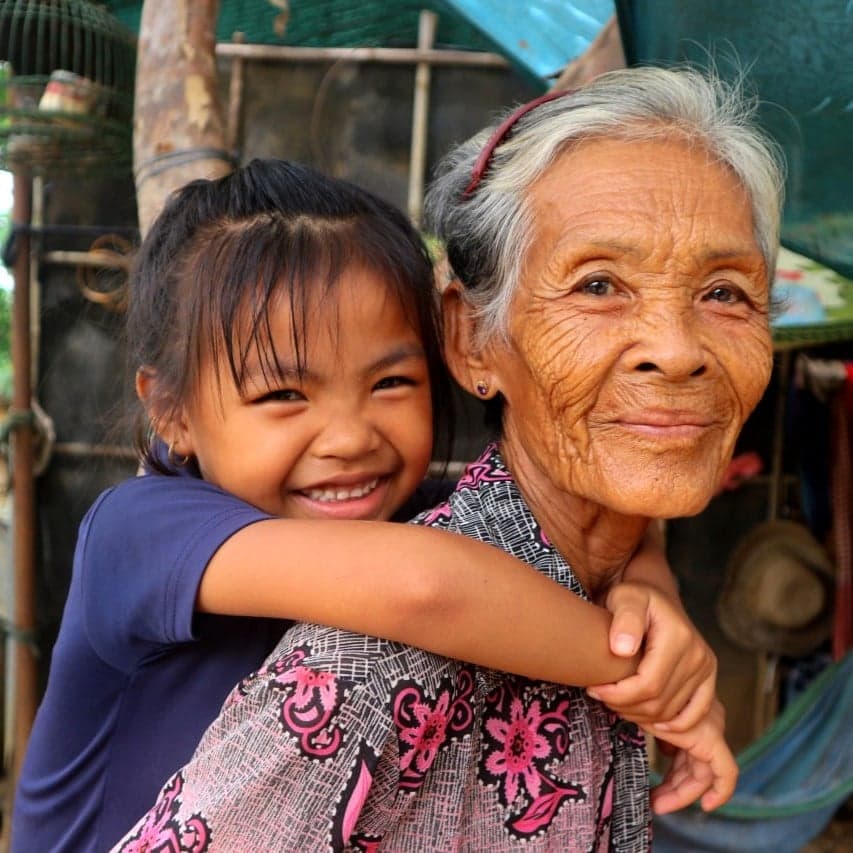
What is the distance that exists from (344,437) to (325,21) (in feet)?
8.77

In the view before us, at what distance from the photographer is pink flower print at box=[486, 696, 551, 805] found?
1.38 metres

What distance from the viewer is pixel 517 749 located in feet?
4.62

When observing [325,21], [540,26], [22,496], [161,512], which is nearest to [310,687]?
[161,512]

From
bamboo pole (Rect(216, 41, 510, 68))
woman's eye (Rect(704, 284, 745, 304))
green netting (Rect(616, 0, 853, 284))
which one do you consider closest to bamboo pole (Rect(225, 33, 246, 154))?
bamboo pole (Rect(216, 41, 510, 68))

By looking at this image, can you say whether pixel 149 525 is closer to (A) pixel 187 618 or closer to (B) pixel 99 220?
(A) pixel 187 618

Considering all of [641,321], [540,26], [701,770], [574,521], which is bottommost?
[701,770]

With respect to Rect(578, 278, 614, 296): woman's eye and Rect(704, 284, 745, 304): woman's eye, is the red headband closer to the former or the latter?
Rect(578, 278, 614, 296): woman's eye

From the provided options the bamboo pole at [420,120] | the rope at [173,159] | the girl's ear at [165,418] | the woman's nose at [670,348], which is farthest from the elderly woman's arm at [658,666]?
the bamboo pole at [420,120]

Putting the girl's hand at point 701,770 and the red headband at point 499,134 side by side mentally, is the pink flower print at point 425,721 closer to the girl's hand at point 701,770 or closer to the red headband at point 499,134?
the girl's hand at point 701,770

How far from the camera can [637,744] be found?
164cm

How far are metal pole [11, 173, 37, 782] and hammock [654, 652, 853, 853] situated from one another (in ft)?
9.56

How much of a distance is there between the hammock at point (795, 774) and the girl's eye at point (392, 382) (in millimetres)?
2558

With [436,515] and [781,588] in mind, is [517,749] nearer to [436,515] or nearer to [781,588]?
[436,515]

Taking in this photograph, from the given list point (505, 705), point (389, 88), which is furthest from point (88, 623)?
point (389, 88)
